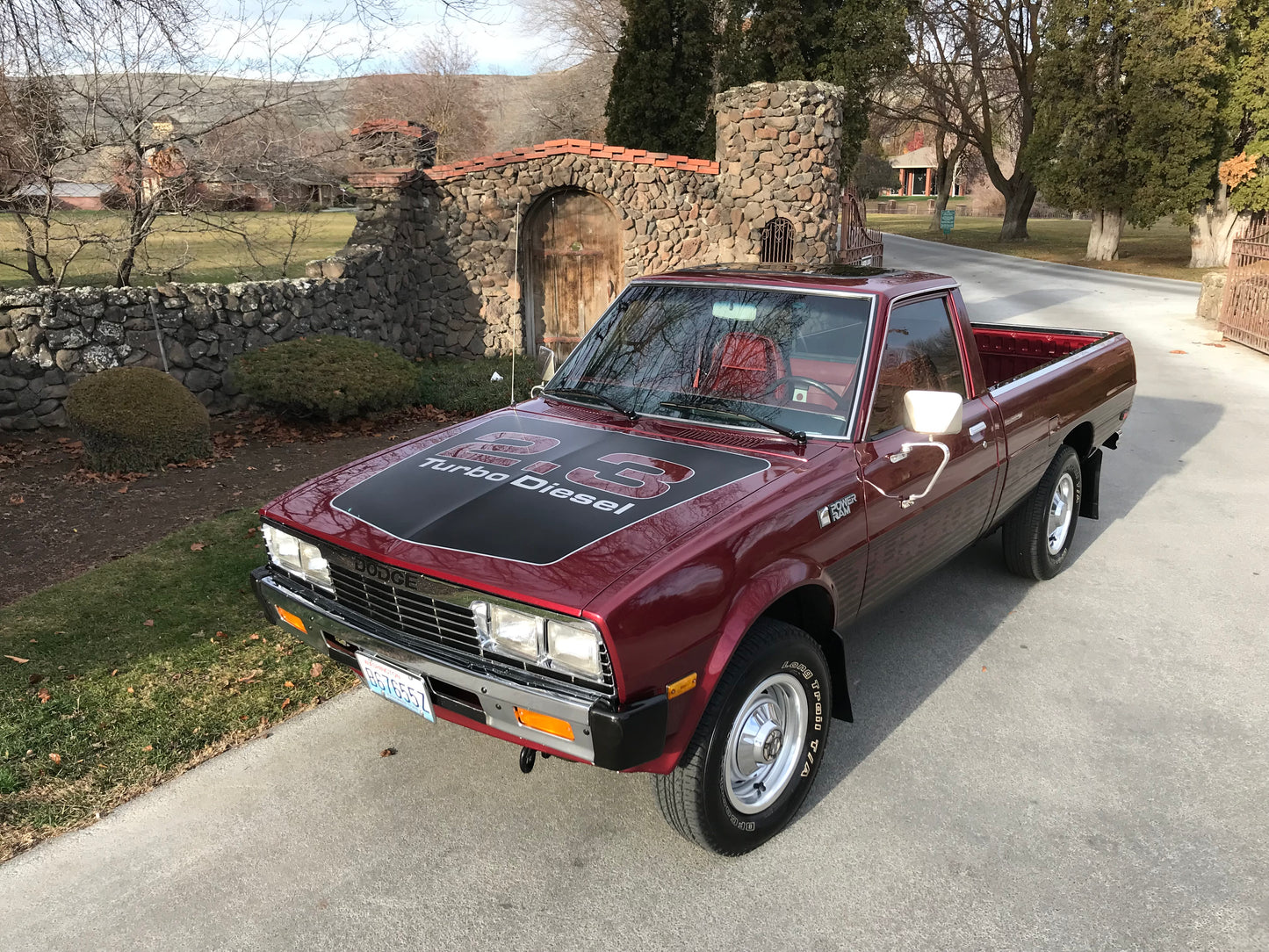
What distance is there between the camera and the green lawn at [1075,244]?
1136 inches

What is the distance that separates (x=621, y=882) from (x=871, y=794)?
1.09 meters

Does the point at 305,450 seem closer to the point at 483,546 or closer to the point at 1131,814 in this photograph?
the point at 483,546

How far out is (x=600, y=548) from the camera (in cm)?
292

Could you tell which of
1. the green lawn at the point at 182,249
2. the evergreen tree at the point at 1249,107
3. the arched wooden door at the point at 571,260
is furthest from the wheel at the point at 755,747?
the evergreen tree at the point at 1249,107

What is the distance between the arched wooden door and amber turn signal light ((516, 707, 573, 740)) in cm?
1096

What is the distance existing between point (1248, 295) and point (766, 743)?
48.1ft

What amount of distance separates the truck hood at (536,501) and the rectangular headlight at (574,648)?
9 cm

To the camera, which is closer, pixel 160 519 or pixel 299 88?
pixel 160 519

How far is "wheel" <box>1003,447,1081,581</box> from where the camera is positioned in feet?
17.6

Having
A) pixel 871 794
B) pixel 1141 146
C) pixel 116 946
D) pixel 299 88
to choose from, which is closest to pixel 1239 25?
pixel 1141 146

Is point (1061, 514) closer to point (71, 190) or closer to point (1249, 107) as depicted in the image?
point (71, 190)

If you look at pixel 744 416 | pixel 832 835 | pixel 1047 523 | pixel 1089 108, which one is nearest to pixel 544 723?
pixel 832 835

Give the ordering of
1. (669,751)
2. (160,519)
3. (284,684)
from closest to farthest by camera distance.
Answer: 1. (669,751)
2. (284,684)
3. (160,519)

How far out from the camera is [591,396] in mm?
4195
